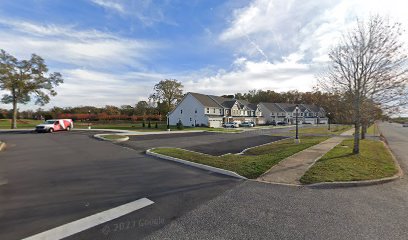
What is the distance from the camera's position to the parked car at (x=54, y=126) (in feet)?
84.9

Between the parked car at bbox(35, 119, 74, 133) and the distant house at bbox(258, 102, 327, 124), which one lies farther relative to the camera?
the distant house at bbox(258, 102, 327, 124)

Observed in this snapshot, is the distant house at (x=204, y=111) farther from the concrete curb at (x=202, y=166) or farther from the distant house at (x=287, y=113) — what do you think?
the concrete curb at (x=202, y=166)

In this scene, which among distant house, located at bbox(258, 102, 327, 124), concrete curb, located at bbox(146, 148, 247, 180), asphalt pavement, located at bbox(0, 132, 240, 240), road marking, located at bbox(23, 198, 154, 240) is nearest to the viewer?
road marking, located at bbox(23, 198, 154, 240)

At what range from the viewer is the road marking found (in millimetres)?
3854

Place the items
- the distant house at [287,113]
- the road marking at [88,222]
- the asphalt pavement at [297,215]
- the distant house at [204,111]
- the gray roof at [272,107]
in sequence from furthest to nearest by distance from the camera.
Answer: the gray roof at [272,107], the distant house at [287,113], the distant house at [204,111], the asphalt pavement at [297,215], the road marking at [88,222]

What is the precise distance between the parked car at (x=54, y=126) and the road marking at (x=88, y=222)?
2742 cm

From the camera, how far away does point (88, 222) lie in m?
4.32

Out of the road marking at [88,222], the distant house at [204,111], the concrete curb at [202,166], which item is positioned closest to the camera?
the road marking at [88,222]

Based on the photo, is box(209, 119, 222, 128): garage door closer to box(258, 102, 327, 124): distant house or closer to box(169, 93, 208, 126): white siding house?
box(169, 93, 208, 126): white siding house

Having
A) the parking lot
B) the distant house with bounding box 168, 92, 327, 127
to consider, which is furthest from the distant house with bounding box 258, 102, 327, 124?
the parking lot

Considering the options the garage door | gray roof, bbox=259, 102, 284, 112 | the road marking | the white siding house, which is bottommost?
the road marking

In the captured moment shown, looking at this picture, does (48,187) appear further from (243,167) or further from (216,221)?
(243,167)

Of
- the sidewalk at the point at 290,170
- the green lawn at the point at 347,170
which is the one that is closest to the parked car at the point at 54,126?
the sidewalk at the point at 290,170

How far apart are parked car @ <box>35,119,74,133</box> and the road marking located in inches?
1079
